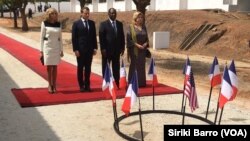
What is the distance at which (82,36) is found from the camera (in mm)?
9250

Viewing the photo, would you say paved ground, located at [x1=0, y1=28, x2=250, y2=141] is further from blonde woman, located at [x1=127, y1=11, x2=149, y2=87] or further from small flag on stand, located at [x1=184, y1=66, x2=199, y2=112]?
blonde woman, located at [x1=127, y1=11, x2=149, y2=87]

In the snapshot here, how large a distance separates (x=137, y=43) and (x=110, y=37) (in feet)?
2.24

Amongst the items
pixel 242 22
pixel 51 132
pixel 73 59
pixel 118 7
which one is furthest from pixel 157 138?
pixel 118 7

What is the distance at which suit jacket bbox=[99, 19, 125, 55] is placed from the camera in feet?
31.1

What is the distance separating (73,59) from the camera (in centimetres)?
1662

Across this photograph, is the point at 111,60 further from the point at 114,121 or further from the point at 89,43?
the point at 114,121

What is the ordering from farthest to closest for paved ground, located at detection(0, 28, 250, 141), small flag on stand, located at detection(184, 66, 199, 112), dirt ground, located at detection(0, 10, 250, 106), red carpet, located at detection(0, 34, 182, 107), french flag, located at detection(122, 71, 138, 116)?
dirt ground, located at detection(0, 10, 250, 106)
red carpet, located at detection(0, 34, 182, 107)
small flag on stand, located at detection(184, 66, 199, 112)
paved ground, located at detection(0, 28, 250, 141)
french flag, located at detection(122, 71, 138, 116)

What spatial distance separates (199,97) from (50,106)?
3.62 metres

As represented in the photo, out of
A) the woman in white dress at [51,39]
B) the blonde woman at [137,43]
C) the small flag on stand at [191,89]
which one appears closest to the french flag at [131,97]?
the small flag on stand at [191,89]

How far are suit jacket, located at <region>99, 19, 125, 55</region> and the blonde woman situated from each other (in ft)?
0.86

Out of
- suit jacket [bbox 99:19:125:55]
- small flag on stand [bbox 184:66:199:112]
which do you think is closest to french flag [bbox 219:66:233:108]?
small flag on stand [bbox 184:66:199:112]

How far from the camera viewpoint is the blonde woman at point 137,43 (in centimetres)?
947

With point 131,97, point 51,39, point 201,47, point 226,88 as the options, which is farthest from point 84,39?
point 201,47

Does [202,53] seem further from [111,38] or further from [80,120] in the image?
[80,120]
